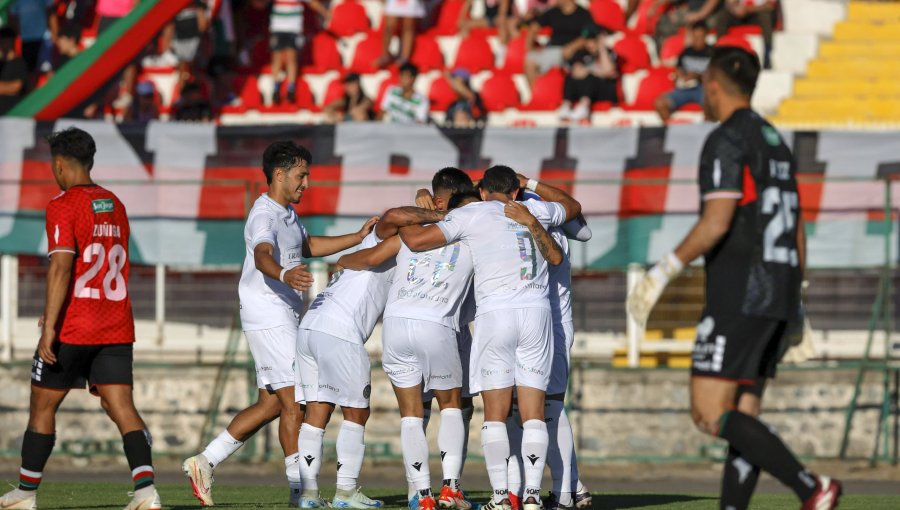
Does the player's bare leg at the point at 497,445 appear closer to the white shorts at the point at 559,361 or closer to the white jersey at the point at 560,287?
the white shorts at the point at 559,361

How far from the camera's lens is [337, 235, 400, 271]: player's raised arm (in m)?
9.33

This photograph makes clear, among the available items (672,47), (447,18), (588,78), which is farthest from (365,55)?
(672,47)

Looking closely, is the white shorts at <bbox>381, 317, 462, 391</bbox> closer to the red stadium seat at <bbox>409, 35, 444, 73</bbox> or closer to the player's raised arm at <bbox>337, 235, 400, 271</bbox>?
the player's raised arm at <bbox>337, 235, 400, 271</bbox>

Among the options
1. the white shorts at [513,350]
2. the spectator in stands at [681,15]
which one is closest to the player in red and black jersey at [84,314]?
the white shorts at [513,350]

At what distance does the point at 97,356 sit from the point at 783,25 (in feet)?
44.0

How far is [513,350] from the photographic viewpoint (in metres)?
8.95

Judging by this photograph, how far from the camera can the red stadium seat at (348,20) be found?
20922 mm

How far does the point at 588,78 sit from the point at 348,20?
4168 mm

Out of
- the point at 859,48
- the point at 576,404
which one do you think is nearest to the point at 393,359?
the point at 576,404

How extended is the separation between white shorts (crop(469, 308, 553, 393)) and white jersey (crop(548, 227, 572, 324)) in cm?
76

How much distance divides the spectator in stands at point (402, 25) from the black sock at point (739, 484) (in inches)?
532

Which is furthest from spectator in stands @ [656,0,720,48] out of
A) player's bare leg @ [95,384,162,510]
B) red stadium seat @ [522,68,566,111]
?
player's bare leg @ [95,384,162,510]

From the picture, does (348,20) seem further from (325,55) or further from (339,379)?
(339,379)

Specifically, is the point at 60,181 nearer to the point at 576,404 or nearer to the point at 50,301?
the point at 50,301
